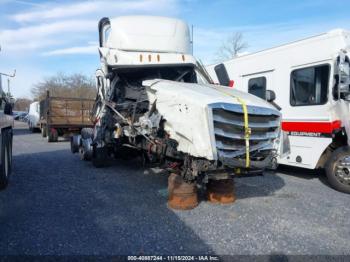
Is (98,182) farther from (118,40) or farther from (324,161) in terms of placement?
(324,161)

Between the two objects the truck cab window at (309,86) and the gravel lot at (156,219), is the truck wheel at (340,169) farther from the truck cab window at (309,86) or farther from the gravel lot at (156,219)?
the truck cab window at (309,86)

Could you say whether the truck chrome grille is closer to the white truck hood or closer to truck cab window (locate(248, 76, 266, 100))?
the white truck hood

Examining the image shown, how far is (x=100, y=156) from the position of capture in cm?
826

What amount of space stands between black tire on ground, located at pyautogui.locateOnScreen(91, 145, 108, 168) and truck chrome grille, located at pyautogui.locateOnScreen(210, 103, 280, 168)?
13.9 feet

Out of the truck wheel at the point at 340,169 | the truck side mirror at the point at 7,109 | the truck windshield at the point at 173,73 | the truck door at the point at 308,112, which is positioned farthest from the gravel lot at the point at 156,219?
the truck windshield at the point at 173,73

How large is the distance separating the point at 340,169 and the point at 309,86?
194 centimetres

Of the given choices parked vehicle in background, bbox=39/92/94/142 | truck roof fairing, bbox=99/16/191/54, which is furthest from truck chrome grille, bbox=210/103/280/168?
parked vehicle in background, bbox=39/92/94/142

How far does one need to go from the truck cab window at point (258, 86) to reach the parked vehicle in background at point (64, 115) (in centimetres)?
948

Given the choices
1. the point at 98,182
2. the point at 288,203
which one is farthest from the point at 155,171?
the point at 288,203

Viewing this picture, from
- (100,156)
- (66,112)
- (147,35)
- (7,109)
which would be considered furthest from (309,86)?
(66,112)

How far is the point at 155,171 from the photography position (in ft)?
26.5

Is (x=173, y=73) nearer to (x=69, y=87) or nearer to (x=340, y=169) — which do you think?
(x=340, y=169)

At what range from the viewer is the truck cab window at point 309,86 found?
700 cm

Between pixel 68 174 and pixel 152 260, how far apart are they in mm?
4838
